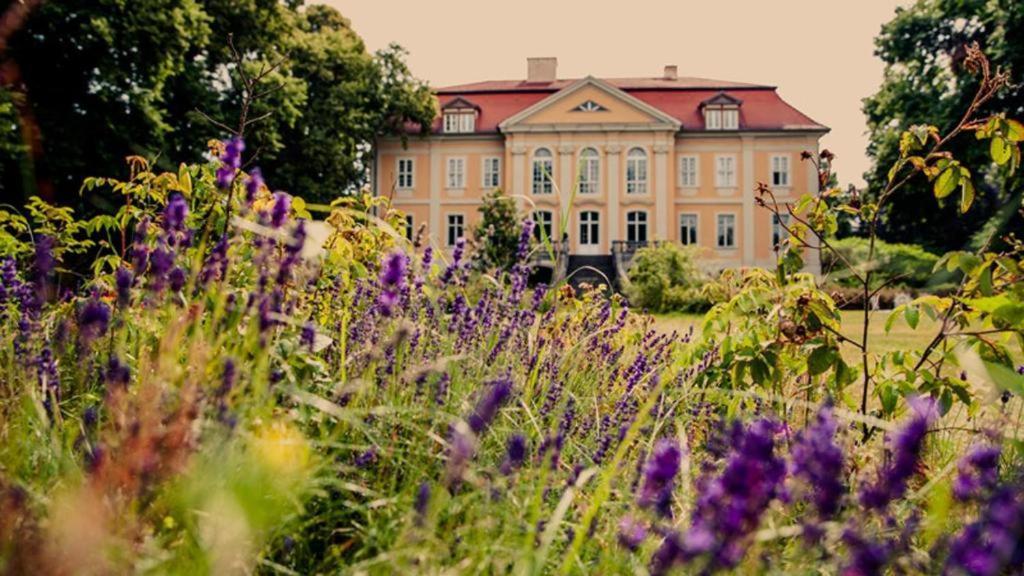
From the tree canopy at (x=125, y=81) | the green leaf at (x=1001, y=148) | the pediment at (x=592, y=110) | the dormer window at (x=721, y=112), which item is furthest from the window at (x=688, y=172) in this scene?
the green leaf at (x=1001, y=148)

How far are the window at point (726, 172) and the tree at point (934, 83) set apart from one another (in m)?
7.08

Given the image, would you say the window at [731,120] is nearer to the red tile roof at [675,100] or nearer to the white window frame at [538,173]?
the red tile roof at [675,100]

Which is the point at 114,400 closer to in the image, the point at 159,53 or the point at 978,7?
the point at 159,53

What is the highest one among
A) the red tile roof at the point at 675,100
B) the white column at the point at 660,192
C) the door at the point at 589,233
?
the red tile roof at the point at 675,100

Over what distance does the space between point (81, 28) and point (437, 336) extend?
42.8 ft

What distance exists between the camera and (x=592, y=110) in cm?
3038

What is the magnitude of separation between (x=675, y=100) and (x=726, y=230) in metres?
6.32

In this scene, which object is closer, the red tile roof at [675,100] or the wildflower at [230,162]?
the wildflower at [230,162]

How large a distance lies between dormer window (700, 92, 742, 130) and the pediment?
1915mm

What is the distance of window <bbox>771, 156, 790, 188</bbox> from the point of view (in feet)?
100

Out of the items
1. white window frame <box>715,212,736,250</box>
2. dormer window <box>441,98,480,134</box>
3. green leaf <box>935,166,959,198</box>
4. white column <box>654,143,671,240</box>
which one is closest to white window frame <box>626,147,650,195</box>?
white column <box>654,143,671,240</box>

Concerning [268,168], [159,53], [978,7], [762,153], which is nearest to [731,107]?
[762,153]

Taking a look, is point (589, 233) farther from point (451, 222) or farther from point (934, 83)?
point (934, 83)

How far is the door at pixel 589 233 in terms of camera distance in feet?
101
